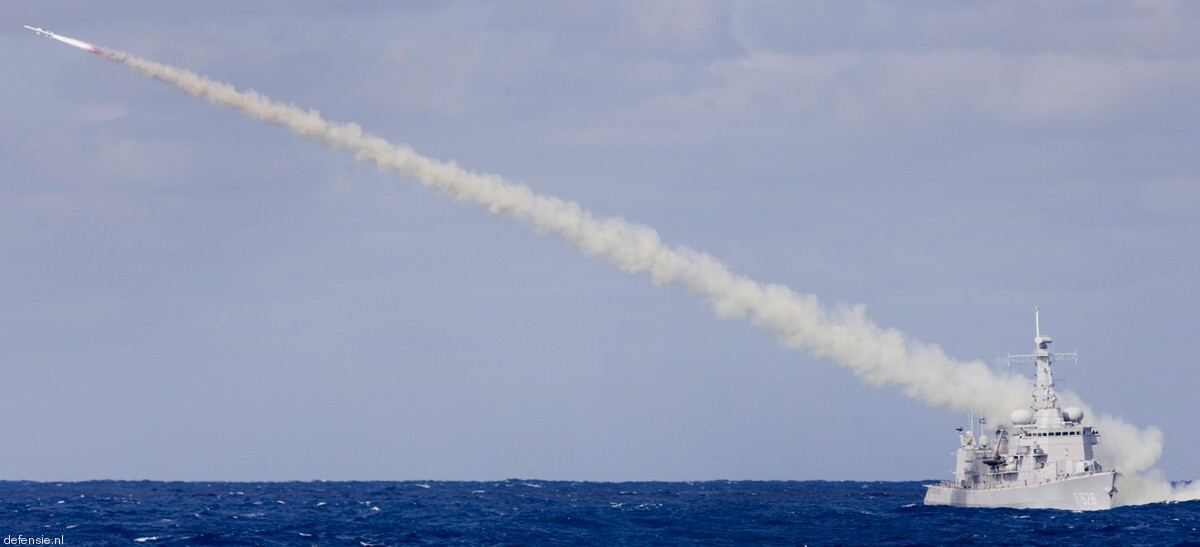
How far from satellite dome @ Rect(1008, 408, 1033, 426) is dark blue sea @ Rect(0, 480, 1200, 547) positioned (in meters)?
5.89

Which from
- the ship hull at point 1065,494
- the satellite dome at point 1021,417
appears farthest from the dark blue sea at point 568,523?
the satellite dome at point 1021,417

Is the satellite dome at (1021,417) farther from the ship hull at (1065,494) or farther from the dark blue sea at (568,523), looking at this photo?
the dark blue sea at (568,523)

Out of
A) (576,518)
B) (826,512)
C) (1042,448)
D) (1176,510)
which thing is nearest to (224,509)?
(576,518)

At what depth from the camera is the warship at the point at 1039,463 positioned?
9194 centimetres

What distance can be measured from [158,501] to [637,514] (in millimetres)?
41523

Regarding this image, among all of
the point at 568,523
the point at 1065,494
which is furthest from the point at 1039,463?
the point at 568,523

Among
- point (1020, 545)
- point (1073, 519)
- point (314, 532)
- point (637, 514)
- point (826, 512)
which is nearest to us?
point (1020, 545)

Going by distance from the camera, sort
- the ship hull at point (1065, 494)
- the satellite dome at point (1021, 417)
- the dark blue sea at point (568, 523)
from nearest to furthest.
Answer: the dark blue sea at point (568, 523) → the ship hull at point (1065, 494) → the satellite dome at point (1021, 417)

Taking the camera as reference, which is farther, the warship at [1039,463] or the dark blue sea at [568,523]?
the warship at [1039,463]

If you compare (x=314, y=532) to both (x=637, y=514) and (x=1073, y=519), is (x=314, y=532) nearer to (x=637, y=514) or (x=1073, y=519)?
(x=637, y=514)

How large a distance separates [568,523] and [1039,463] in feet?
99.7

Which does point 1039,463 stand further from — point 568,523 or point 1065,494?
point 568,523

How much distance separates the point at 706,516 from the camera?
94188mm

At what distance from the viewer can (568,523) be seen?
84438 millimetres
